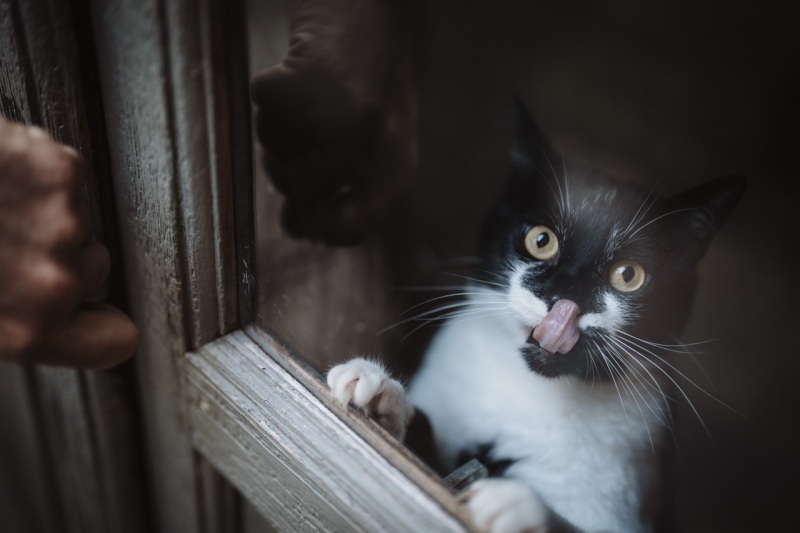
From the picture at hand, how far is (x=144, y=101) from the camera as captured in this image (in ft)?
1.90

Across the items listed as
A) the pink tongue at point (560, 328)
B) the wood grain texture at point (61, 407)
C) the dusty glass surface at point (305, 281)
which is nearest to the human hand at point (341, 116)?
the dusty glass surface at point (305, 281)

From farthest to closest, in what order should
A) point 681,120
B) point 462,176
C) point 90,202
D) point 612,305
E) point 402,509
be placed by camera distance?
point 462,176
point 681,120
point 612,305
point 90,202
point 402,509

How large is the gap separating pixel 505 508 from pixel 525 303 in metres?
0.35

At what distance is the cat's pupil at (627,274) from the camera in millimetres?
817

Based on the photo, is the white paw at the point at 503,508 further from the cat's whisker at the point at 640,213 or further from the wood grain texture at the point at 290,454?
the cat's whisker at the point at 640,213

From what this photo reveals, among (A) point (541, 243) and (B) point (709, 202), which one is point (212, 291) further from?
(B) point (709, 202)

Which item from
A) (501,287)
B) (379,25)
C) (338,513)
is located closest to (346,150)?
(379,25)

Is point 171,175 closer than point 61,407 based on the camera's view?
Yes

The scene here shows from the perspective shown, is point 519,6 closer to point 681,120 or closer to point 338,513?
point 681,120

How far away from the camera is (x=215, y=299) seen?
2.27 feet

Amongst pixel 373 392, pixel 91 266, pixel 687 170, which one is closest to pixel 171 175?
pixel 91 266

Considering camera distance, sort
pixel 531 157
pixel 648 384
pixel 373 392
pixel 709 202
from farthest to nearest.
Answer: pixel 531 157
pixel 648 384
pixel 709 202
pixel 373 392

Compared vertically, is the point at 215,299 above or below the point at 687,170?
below

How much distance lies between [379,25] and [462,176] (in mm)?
646
